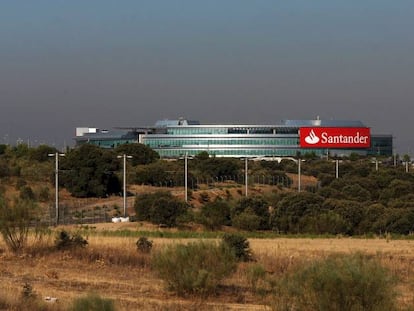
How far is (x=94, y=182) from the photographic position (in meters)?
86.6

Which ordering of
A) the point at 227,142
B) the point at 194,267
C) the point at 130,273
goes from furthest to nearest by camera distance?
1. the point at 227,142
2. the point at 130,273
3. the point at 194,267

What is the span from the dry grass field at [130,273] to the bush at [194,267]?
0.32 m

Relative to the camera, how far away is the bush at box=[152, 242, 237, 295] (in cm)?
2205

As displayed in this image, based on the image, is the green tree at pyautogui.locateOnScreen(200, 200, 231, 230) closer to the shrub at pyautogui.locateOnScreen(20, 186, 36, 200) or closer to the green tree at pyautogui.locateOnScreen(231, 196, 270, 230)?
the green tree at pyautogui.locateOnScreen(231, 196, 270, 230)

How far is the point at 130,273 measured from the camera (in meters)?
26.8

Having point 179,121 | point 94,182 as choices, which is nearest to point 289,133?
point 179,121

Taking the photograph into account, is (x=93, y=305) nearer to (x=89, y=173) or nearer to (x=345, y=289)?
(x=345, y=289)

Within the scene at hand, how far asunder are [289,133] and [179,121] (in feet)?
81.5

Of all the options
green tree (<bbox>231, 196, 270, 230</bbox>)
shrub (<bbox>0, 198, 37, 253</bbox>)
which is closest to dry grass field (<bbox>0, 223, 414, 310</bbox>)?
shrub (<bbox>0, 198, 37, 253</bbox>)

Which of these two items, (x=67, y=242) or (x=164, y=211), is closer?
(x=67, y=242)

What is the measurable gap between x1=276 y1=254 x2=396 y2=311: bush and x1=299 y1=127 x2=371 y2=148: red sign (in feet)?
508

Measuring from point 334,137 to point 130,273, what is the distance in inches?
5802

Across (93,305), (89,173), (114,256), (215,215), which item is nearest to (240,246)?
(114,256)

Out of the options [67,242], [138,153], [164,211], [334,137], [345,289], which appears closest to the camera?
[345,289]
